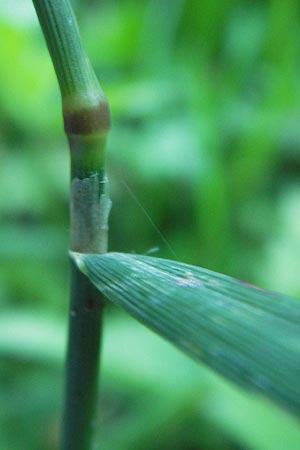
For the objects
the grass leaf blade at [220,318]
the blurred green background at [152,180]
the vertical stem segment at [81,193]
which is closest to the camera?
the grass leaf blade at [220,318]

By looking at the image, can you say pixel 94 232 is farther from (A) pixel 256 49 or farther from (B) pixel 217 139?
(A) pixel 256 49

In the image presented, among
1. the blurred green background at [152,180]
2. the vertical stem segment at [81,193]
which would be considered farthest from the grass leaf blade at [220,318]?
the blurred green background at [152,180]

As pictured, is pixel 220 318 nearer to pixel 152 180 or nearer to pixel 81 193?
pixel 81 193

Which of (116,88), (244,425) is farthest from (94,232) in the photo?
(116,88)

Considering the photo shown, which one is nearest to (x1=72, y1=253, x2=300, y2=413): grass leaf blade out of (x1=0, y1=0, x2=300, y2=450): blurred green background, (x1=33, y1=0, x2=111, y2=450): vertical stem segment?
(x1=33, y1=0, x2=111, y2=450): vertical stem segment

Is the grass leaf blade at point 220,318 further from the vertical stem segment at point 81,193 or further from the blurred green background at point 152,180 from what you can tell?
the blurred green background at point 152,180

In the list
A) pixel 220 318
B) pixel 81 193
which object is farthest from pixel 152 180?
pixel 220 318
